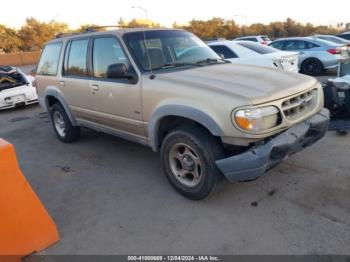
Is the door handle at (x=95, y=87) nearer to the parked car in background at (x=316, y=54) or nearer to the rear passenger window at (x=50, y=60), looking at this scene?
the rear passenger window at (x=50, y=60)

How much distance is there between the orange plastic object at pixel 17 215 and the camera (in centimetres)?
285

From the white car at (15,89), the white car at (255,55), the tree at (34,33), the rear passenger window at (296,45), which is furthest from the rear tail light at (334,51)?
the tree at (34,33)

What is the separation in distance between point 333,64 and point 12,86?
1040cm

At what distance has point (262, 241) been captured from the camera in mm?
2949

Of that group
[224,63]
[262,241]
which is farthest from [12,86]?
[262,241]

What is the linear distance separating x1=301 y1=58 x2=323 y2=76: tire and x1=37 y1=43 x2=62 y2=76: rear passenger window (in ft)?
30.1

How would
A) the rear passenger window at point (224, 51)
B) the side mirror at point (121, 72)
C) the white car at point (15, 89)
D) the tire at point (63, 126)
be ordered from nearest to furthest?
the side mirror at point (121, 72) < the tire at point (63, 126) < the rear passenger window at point (224, 51) < the white car at point (15, 89)

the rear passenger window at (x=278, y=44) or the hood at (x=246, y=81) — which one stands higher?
the hood at (x=246, y=81)

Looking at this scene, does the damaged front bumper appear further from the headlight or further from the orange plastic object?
the orange plastic object

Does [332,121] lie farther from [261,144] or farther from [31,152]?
[31,152]

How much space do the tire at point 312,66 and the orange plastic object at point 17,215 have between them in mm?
10942

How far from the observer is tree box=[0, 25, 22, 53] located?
4575 cm

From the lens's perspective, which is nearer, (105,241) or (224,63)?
(105,241)

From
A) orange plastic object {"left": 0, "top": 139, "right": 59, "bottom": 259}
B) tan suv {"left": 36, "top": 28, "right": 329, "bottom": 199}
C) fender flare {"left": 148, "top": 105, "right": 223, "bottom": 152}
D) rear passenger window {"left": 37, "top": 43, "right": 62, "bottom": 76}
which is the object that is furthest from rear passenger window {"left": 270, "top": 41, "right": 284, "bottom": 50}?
orange plastic object {"left": 0, "top": 139, "right": 59, "bottom": 259}
